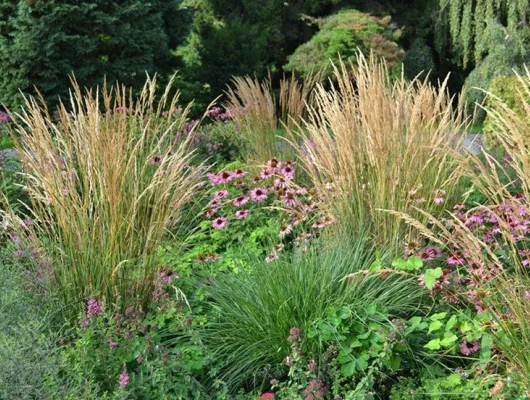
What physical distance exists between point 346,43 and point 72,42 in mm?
5925

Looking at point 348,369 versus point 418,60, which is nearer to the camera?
point 348,369

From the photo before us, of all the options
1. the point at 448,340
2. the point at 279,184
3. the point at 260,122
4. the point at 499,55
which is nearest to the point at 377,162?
the point at 279,184

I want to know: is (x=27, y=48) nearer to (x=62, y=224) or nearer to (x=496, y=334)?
(x=62, y=224)

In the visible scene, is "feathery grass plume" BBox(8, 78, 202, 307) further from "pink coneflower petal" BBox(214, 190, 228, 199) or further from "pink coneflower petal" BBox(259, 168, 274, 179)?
"pink coneflower petal" BBox(259, 168, 274, 179)

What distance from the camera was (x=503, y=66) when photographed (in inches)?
576

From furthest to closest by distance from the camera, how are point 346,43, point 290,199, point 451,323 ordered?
1. point 346,43
2. point 290,199
3. point 451,323

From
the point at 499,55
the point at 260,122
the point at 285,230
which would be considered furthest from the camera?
the point at 499,55

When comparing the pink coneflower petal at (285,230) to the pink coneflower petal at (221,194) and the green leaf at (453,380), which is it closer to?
the pink coneflower petal at (221,194)

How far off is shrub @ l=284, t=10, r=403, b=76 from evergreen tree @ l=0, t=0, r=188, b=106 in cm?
326

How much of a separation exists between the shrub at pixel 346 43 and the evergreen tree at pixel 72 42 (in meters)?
3.26

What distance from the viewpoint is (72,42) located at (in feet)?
42.0

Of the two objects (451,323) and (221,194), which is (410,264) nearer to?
(451,323)

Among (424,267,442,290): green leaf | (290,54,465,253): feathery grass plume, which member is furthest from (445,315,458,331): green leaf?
(290,54,465,253): feathery grass plume

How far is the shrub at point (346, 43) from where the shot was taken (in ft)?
50.2
